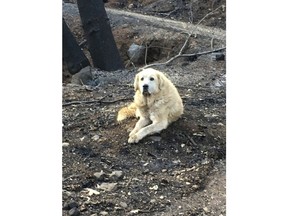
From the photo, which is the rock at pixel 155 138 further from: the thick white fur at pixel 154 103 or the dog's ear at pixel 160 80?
the dog's ear at pixel 160 80

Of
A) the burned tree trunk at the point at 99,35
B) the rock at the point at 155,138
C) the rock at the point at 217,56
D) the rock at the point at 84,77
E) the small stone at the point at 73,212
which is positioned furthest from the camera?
the burned tree trunk at the point at 99,35

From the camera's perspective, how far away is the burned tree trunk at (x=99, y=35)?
1.99m

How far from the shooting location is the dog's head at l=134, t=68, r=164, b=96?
1790mm

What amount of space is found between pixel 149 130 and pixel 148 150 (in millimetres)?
102

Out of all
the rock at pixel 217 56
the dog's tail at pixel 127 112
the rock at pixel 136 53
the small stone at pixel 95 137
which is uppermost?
the rock at pixel 217 56

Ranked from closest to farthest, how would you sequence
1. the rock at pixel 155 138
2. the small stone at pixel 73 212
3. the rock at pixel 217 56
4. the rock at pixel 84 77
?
the small stone at pixel 73 212 → the rock at pixel 217 56 → the rock at pixel 155 138 → the rock at pixel 84 77

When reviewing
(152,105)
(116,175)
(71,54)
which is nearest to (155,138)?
(152,105)

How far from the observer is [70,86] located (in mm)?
1761

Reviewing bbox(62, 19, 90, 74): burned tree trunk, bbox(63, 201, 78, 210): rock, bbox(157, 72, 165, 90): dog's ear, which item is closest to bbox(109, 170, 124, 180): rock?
bbox(63, 201, 78, 210): rock

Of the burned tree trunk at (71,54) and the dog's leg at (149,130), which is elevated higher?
the burned tree trunk at (71,54)

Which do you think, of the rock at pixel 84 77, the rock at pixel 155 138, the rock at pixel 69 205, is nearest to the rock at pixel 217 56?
the rock at pixel 155 138

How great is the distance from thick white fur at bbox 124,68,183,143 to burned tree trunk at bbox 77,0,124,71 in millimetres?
177
